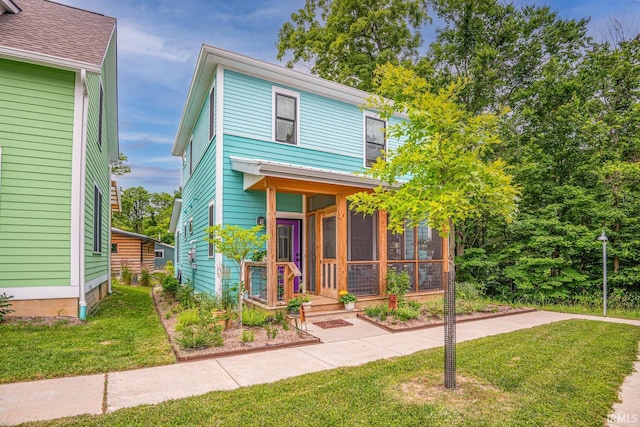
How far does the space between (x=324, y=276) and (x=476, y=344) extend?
13.1ft

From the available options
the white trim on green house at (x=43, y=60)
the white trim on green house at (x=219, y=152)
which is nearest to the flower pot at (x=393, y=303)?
the white trim on green house at (x=219, y=152)

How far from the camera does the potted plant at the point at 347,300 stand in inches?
309

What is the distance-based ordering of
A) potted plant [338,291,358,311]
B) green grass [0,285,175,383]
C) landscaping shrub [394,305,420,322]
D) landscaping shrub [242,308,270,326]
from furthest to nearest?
potted plant [338,291,358,311]
landscaping shrub [394,305,420,322]
landscaping shrub [242,308,270,326]
green grass [0,285,175,383]

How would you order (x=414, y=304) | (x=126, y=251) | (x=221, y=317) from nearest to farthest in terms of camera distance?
(x=221, y=317)
(x=414, y=304)
(x=126, y=251)

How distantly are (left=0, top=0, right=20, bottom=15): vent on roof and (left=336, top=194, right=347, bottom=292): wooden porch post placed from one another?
8170 millimetres

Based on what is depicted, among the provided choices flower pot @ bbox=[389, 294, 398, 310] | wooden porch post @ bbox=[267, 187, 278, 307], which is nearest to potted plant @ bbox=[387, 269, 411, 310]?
flower pot @ bbox=[389, 294, 398, 310]

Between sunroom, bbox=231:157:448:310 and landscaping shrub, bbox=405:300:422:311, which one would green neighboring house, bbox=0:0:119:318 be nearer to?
sunroom, bbox=231:157:448:310

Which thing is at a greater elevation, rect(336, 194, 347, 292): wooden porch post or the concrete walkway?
rect(336, 194, 347, 292): wooden porch post

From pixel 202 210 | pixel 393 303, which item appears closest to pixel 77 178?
pixel 202 210

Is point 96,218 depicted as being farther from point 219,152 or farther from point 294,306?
point 294,306

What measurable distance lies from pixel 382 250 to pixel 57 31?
8879 millimetres

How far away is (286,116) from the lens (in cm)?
964

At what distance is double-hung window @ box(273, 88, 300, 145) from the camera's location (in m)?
9.44

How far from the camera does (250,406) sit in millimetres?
3324
